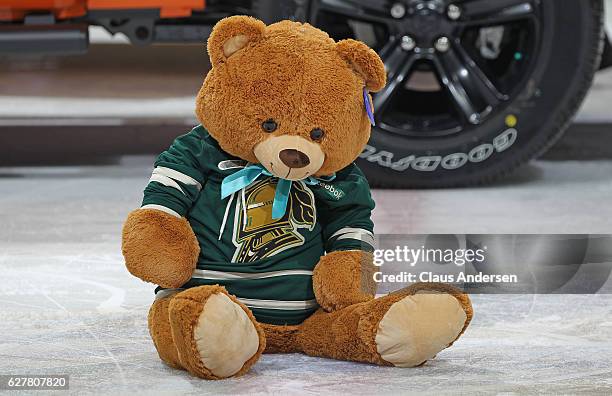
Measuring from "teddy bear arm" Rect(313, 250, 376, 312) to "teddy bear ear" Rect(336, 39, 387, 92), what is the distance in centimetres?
31

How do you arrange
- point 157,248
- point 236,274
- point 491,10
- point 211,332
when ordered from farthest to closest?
point 491,10 → point 236,274 → point 157,248 → point 211,332

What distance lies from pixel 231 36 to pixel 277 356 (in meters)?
0.58

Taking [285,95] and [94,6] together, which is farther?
[94,6]

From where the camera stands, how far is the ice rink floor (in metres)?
1.88

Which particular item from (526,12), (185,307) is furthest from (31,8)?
(185,307)

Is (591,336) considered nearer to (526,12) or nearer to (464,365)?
(464,365)

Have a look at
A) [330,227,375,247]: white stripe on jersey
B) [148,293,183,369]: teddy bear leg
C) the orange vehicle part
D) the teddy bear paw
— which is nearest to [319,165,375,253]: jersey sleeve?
[330,227,375,247]: white stripe on jersey

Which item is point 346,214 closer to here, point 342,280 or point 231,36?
point 342,280

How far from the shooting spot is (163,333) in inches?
75.3

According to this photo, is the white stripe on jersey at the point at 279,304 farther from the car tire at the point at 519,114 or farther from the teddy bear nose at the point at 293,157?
the car tire at the point at 519,114

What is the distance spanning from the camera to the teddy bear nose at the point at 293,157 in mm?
1896

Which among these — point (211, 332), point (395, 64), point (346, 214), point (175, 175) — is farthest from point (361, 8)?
point (211, 332)

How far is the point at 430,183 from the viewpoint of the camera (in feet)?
11.4

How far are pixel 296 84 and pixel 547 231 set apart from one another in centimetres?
129
